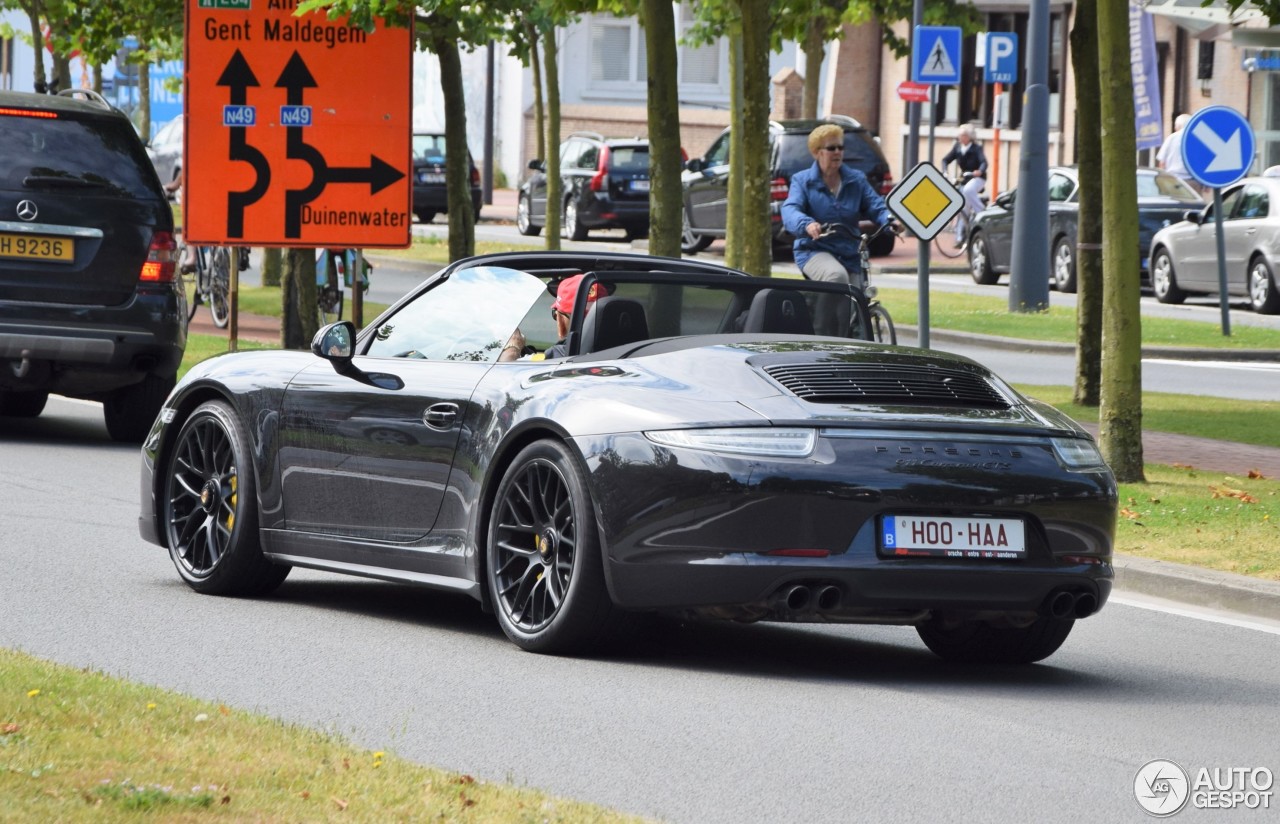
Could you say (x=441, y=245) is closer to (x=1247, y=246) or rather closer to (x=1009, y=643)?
(x=1247, y=246)

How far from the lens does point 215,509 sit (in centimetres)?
891

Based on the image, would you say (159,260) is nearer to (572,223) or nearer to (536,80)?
(536,80)

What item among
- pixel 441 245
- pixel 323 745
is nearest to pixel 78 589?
pixel 323 745

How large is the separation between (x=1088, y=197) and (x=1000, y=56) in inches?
790

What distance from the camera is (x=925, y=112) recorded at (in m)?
52.7

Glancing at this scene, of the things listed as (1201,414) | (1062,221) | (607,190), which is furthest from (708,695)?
(607,190)

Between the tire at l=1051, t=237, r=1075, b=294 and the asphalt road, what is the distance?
21403 millimetres

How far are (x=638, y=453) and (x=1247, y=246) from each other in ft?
69.9

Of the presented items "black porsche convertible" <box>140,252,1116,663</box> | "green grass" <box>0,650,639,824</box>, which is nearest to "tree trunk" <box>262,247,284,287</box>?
"black porsche convertible" <box>140,252,1116,663</box>

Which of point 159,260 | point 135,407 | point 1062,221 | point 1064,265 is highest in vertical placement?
point 159,260

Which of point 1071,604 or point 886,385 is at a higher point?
point 886,385

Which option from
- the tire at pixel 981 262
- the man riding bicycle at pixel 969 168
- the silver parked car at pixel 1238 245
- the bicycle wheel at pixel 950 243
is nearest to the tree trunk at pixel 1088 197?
the silver parked car at pixel 1238 245

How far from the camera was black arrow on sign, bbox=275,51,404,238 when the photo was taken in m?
17.3

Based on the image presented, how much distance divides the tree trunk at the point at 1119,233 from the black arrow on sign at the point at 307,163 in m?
6.53
